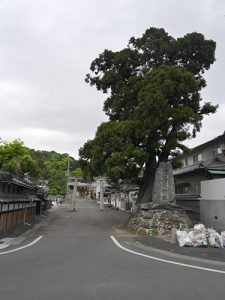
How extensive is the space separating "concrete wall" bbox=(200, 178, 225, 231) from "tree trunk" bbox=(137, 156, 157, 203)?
4131mm

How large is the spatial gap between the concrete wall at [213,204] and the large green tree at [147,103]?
4.02 m

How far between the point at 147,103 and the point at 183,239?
1045 centimetres

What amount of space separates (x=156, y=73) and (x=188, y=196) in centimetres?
1147

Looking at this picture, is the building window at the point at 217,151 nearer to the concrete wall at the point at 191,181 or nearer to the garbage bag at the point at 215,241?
the concrete wall at the point at 191,181

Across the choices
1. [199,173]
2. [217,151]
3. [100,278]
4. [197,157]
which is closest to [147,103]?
[199,173]

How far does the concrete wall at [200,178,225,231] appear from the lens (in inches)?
827

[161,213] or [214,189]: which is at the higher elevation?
[214,189]

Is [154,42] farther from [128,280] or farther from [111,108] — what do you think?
[128,280]

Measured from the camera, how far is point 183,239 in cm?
1628

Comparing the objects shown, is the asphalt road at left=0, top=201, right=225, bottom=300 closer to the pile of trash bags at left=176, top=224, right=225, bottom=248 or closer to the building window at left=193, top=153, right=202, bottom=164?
the pile of trash bags at left=176, top=224, right=225, bottom=248

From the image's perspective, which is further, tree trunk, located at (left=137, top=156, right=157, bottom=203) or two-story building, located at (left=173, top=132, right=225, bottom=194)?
tree trunk, located at (left=137, top=156, right=157, bottom=203)

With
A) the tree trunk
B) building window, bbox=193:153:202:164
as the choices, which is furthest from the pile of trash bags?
building window, bbox=193:153:202:164

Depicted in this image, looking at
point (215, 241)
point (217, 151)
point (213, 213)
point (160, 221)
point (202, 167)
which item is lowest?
point (215, 241)

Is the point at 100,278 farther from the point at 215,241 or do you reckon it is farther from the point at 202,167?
the point at 202,167
